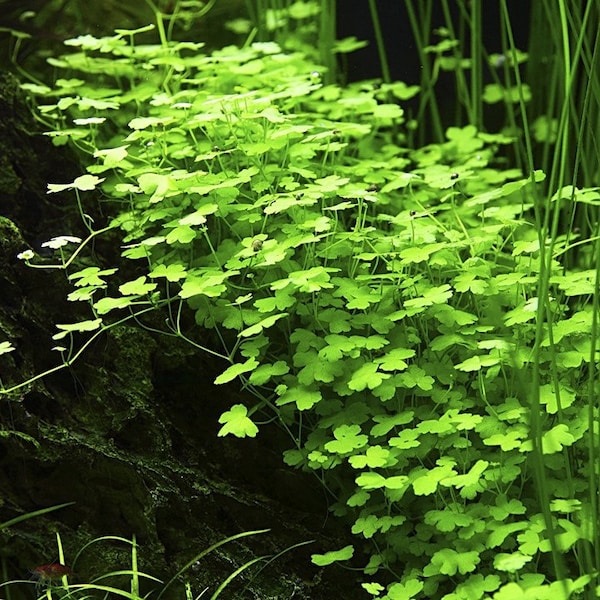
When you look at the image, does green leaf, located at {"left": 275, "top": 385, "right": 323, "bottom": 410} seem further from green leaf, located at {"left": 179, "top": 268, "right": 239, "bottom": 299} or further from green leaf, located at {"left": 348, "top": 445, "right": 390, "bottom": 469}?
green leaf, located at {"left": 179, "top": 268, "right": 239, "bottom": 299}

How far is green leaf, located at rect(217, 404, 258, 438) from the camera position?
1709 mm

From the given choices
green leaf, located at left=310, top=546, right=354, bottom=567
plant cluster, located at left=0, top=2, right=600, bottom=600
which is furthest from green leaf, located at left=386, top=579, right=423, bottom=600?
green leaf, located at left=310, top=546, right=354, bottom=567

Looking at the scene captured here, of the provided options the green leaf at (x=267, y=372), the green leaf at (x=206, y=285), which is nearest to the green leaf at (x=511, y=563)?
the green leaf at (x=267, y=372)

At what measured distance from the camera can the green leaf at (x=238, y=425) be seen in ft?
5.61

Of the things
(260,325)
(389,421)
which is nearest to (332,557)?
(389,421)

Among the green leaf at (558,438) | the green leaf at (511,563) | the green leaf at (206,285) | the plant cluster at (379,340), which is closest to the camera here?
the green leaf at (511,563)

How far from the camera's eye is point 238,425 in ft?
5.65

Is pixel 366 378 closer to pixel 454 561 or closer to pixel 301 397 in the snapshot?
pixel 301 397

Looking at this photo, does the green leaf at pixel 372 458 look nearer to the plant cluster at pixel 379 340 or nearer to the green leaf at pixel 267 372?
the plant cluster at pixel 379 340

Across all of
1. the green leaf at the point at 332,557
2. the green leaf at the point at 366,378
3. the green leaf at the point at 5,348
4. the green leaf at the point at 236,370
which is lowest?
the green leaf at the point at 332,557

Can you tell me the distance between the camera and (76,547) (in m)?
1.88

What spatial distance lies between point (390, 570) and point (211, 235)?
3.32 feet

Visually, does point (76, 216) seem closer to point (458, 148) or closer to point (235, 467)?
point (235, 467)

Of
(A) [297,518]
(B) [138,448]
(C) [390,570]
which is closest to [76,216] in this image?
(B) [138,448]
